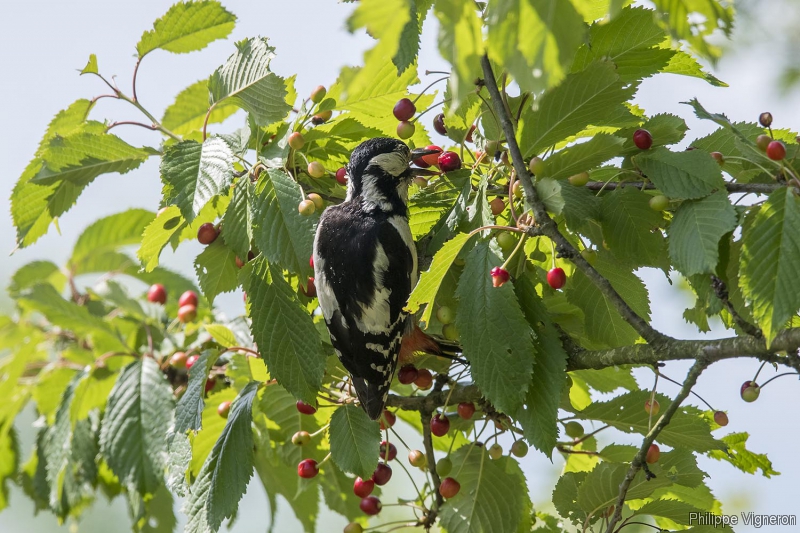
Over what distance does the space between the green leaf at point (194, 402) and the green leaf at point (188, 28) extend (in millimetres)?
1116

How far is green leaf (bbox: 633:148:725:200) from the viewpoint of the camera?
1.93 metres

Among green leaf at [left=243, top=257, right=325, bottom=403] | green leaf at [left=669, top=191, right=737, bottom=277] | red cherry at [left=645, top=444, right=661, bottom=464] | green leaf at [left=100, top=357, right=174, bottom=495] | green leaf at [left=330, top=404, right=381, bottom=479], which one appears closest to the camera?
green leaf at [left=669, top=191, right=737, bottom=277]

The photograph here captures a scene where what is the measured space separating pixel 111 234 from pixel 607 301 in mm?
3119

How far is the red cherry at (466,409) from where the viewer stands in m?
2.50

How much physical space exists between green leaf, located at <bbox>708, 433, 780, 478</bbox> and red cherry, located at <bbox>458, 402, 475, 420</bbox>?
0.72m

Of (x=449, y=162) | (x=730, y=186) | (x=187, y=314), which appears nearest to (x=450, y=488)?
(x=449, y=162)

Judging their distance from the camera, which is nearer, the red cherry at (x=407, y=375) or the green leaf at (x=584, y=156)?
the green leaf at (x=584, y=156)

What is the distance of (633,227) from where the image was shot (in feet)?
6.90

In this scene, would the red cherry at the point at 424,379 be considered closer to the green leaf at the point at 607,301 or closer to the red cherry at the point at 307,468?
the red cherry at the point at 307,468

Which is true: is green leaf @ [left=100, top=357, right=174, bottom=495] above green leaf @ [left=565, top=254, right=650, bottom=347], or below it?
below

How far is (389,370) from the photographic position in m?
2.71

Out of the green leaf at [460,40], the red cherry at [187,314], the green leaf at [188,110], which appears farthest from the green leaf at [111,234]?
the green leaf at [460,40]

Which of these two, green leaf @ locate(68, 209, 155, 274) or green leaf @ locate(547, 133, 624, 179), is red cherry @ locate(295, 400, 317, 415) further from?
green leaf @ locate(68, 209, 155, 274)

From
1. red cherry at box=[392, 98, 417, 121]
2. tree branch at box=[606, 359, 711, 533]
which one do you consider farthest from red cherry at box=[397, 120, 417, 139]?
tree branch at box=[606, 359, 711, 533]
